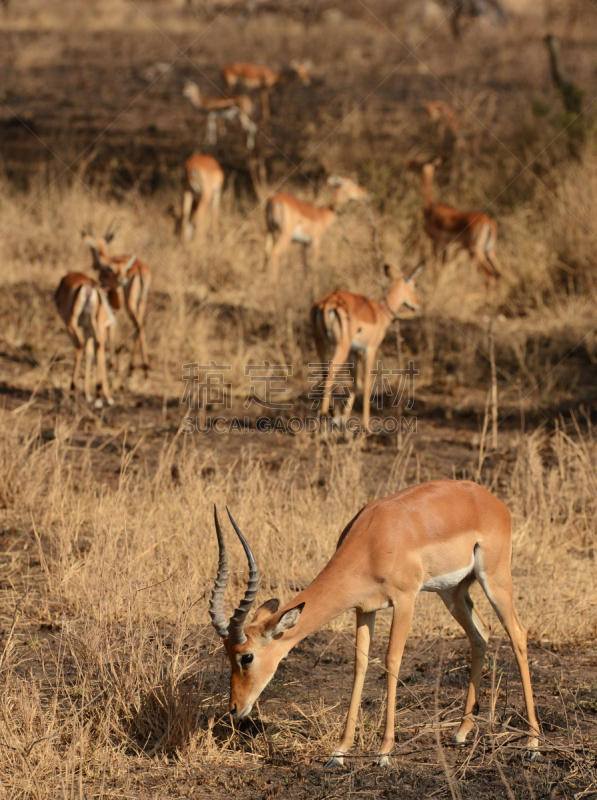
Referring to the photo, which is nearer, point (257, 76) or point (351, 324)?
point (351, 324)

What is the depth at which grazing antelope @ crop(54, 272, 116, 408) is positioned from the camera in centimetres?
820

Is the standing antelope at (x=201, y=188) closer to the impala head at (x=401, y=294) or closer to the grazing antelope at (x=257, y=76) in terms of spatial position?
the impala head at (x=401, y=294)

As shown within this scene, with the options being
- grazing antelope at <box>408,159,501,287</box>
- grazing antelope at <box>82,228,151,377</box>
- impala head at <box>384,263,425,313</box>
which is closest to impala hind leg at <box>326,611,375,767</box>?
impala head at <box>384,263,425,313</box>

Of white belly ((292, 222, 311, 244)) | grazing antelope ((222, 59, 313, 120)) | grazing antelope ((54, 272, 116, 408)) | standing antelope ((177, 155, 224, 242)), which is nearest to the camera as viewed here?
grazing antelope ((54, 272, 116, 408))

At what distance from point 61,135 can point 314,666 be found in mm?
14319

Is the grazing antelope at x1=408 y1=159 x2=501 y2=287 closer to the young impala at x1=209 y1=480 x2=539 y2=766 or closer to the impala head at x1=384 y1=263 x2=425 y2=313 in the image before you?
the impala head at x1=384 y1=263 x2=425 y2=313

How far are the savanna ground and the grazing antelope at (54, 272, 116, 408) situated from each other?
239 millimetres

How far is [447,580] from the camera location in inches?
140

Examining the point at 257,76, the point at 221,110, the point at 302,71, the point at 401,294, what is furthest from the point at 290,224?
the point at 302,71

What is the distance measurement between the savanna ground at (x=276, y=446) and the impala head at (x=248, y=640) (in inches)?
15.4

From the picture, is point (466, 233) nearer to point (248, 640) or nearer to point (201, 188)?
point (201, 188)

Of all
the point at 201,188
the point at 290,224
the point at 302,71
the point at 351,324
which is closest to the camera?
the point at 351,324

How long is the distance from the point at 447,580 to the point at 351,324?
177 inches

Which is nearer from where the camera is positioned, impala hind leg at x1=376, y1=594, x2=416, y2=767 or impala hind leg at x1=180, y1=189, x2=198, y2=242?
impala hind leg at x1=376, y1=594, x2=416, y2=767
